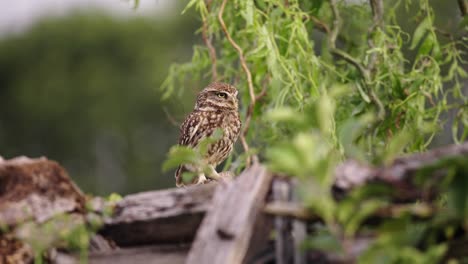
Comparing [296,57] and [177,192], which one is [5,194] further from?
[296,57]

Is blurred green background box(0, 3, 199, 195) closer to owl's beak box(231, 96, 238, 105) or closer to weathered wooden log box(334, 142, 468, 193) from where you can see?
owl's beak box(231, 96, 238, 105)

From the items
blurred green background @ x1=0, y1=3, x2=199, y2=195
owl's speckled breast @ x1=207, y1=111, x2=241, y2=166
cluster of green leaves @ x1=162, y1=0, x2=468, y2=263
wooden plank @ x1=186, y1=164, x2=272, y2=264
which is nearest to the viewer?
wooden plank @ x1=186, y1=164, x2=272, y2=264

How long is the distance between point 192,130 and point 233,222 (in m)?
3.11

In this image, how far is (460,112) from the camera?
3990mm

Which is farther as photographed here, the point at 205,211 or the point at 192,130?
the point at 192,130

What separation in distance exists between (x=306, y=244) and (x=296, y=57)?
8.12ft

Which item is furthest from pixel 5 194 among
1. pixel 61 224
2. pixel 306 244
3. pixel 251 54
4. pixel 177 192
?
pixel 251 54

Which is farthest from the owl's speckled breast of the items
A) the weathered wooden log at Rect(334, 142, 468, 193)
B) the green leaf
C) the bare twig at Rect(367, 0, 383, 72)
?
the weathered wooden log at Rect(334, 142, 468, 193)

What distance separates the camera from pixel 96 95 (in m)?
19.8

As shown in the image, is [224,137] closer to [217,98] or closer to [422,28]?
[217,98]

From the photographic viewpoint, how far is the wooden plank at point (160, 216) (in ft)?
7.47

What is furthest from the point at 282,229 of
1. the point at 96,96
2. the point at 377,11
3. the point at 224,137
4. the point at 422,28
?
the point at 96,96

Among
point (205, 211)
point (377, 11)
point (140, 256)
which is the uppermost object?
point (377, 11)

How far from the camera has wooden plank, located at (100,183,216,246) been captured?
2.28m
